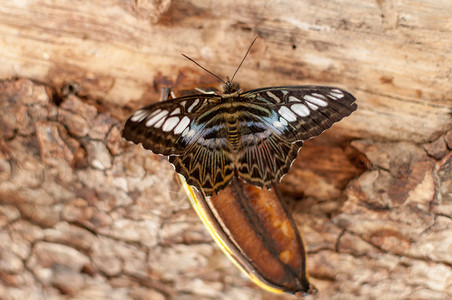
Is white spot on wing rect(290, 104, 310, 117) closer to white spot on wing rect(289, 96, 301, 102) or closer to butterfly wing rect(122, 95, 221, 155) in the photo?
white spot on wing rect(289, 96, 301, 102)

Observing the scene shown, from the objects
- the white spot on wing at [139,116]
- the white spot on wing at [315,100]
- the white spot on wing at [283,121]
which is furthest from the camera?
the white spot on wing at [283,121]

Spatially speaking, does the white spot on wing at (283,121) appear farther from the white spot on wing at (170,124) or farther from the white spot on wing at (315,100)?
the white spot on wing at (170,124)

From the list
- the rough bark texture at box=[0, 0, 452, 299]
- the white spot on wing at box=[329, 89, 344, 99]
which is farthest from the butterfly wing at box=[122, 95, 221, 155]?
the white spot on wing at box=[329, 89, 344, 99]

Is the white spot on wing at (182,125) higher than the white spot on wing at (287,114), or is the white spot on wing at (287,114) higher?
the white spot on wing at (287,114)

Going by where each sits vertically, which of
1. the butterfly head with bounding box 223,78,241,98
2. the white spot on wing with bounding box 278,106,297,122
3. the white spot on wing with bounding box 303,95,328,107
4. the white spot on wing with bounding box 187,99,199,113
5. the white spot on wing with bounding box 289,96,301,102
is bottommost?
the white spot on wing with bounding box 187,99,199,113

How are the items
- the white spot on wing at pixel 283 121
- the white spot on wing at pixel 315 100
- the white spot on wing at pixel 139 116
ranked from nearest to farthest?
the white spot on wing at pixel 139 116 < the white spot on wing at pixel 315 100 < the white spot on wing at pixel 283 121

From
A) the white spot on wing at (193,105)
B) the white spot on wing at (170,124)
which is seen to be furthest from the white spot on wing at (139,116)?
the white spot on wing at (193,105)

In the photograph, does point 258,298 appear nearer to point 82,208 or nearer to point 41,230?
point 82,208

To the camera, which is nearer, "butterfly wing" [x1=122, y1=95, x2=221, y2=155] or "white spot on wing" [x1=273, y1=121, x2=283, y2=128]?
"butterfly wing" [x1=122, y1=95, x2=221, y2=155]
